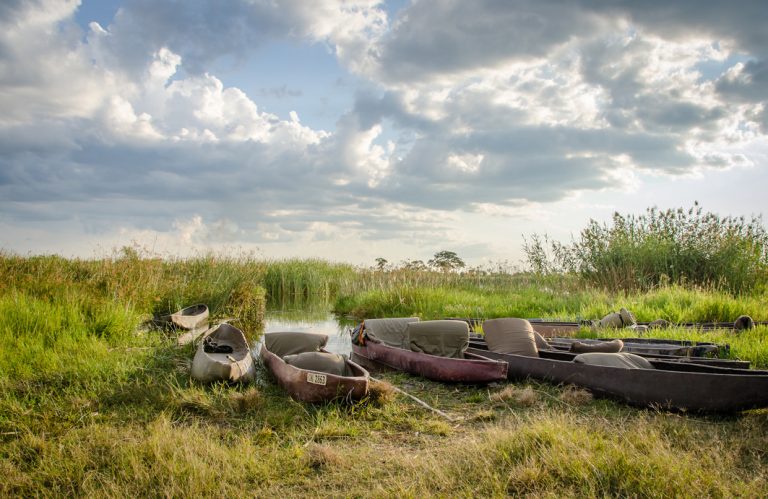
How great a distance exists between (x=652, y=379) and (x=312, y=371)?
13.1 ft

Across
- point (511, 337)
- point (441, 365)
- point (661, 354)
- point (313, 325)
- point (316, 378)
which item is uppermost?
point (511, 337)

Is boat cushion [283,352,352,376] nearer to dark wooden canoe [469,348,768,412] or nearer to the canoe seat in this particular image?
the canoe seat

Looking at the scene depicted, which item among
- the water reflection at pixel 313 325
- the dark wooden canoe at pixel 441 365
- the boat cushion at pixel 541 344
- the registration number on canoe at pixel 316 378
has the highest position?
the boat cushion at pixel 541 344

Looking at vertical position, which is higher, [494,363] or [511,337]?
[511,337]

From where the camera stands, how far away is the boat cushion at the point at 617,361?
732 centimetres

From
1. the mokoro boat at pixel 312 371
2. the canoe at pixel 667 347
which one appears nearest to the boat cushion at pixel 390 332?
the mokoro boat at pixel 312 371

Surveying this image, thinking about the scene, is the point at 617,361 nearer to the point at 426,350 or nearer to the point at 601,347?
the point at 601,347

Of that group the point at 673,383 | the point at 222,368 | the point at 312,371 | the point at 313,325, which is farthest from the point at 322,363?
the point at 313,325

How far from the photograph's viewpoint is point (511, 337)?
8656 millimetres

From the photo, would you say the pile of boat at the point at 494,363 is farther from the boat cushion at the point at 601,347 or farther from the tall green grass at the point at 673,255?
the tall green grass at the point at 673,255

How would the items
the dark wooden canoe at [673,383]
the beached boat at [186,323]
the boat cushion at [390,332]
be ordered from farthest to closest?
→ the beached boat at [186,323], the boat cushion at [390,332], the dark wooden canoe at [673,383]

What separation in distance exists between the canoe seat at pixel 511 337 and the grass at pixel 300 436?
749 millimetres

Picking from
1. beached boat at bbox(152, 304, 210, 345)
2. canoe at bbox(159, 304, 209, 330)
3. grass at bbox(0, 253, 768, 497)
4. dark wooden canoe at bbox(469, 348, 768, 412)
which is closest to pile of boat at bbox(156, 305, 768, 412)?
dark wooden canoe at bbox(469, 348, 768, 412)

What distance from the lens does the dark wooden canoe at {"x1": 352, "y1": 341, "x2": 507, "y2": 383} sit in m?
7.80
